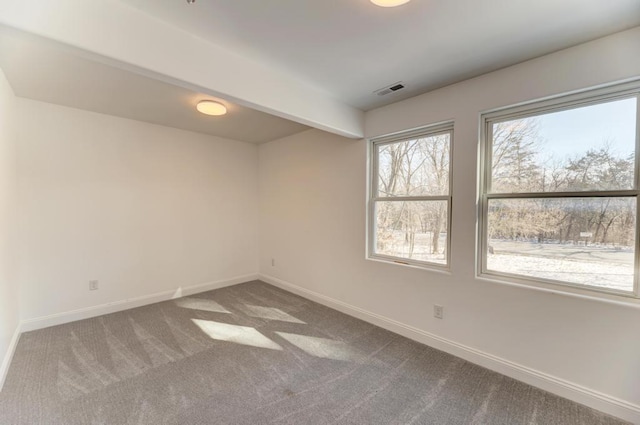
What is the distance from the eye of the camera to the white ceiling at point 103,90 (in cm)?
202

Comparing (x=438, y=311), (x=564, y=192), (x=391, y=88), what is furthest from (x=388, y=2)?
(x=438, y=311)

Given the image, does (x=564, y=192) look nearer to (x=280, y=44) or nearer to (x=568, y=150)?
(x=568, y=150)

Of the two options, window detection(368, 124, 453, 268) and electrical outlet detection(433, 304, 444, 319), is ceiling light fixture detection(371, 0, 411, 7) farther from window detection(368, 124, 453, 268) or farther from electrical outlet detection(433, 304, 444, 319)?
electrical outlet detection(433, 304, 444, 319)

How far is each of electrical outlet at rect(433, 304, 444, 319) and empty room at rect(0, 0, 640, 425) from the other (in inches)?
1.5

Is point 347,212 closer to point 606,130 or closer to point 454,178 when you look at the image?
point 454,178

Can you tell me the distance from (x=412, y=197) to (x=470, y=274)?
961 millimetres

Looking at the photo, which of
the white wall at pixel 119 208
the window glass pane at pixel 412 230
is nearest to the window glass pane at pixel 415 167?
the window glass pane at pixel 412 230

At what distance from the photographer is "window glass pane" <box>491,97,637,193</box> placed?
1857 millimetres

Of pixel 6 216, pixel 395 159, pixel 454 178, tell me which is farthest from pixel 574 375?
pixel 6 216

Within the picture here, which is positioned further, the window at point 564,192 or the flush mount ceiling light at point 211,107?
the flush mount ceiling light at point 211,107

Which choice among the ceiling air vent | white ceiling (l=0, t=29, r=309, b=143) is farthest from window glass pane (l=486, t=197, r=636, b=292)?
white ceiling (l=0, t=29, r=309, b=143)

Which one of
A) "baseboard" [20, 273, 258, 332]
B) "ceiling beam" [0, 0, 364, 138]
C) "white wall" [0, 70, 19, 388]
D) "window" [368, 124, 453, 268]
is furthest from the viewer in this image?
"baseboard" [20, 273, 258, 332]

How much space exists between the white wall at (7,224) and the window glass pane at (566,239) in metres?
4.18

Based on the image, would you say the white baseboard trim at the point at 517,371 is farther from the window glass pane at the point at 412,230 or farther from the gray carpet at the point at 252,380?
the window glass pane at the point at 412,230
